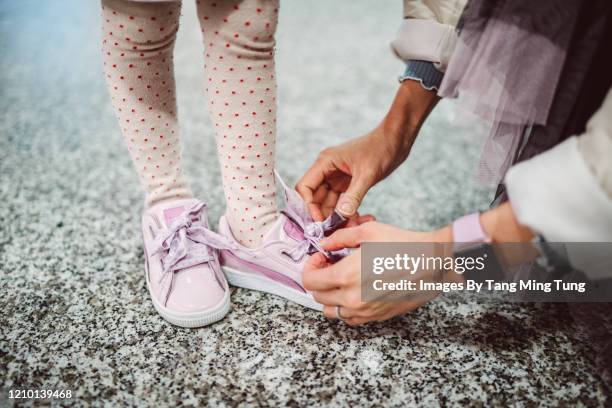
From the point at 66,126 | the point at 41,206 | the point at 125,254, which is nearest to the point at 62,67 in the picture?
the point at 66,126

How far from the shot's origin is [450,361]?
2.19 ft

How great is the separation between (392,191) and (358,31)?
1.08 meters

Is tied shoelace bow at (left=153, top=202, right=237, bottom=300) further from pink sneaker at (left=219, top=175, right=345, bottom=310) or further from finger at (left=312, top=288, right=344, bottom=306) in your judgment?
finger at (left=312, top=288, right=344, bottom=306)

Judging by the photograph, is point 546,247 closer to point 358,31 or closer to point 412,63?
point 412,63

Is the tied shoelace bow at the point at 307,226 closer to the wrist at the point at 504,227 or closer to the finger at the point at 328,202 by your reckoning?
the finger at the point at 328,202

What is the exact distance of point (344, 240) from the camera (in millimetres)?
644

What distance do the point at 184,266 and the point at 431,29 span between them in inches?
19.6

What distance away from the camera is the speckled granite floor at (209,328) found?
0.62 meters

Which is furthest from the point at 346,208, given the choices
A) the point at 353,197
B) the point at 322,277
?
the point at 322,277

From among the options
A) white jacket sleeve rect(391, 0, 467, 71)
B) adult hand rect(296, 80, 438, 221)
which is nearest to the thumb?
adult hand rect(296, 80, 438, 221)

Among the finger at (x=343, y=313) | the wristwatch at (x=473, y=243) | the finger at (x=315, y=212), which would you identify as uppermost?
the wristwatch at (x=473, y=243)

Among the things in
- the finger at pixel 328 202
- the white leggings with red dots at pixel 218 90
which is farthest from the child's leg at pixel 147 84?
the finger at pixel 328 202

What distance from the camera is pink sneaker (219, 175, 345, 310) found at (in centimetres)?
72

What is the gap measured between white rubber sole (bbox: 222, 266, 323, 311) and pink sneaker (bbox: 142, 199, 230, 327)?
0.03m
